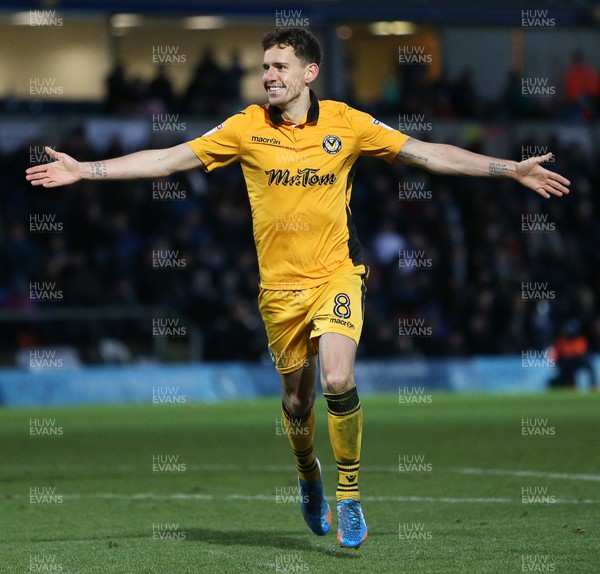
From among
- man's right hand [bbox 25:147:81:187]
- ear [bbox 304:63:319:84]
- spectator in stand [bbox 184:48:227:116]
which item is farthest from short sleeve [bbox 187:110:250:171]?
spectator in stand [bbox 184:48:227:116]

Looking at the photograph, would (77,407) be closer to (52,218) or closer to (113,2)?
(52,218)

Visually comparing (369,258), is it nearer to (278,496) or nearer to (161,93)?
(161,93)

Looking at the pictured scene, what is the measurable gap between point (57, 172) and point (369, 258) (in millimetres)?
18102

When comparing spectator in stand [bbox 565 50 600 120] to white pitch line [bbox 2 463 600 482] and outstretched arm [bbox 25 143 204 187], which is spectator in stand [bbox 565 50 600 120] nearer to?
white pitch line [bbox 2 463 600 482]

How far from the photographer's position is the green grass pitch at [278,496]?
23.6 ft

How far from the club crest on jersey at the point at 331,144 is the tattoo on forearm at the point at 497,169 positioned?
88 centimetres

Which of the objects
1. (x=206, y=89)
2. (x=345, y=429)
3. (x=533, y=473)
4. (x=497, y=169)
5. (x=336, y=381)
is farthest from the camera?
(x=206, y=89)

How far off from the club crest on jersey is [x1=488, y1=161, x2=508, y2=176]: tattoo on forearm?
2.87 feet

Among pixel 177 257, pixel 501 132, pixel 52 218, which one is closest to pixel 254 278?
pixel 177 257

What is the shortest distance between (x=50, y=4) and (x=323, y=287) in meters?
20.0

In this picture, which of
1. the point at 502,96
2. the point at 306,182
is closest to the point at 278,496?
the point at 306,182

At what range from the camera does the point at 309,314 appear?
794 centimetres

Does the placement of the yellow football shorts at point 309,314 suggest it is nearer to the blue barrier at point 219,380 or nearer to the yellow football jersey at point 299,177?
the yellow football jersey at point 299,177

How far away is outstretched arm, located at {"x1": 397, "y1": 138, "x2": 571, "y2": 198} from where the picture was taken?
25.7ft
